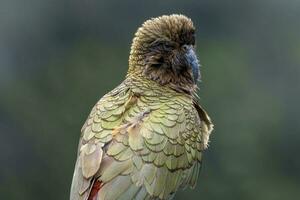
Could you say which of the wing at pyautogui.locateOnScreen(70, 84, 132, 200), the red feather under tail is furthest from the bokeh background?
the red feather under tail

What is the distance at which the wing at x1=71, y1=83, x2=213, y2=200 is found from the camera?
15.7 feet

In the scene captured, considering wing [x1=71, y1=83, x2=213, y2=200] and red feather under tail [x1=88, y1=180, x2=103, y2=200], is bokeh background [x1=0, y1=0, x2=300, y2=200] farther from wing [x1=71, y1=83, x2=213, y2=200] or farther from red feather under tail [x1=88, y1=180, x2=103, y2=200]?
red feather under tail [x1=88, y1=180, x2=103, y2=200]

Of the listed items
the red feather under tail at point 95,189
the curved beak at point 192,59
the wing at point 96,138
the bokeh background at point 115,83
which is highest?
the curved beak at point 192,59

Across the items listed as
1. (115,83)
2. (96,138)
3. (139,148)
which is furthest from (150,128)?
(115,83)

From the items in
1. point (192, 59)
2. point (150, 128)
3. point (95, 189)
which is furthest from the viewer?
point (192, 59)

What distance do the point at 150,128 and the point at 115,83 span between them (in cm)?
441

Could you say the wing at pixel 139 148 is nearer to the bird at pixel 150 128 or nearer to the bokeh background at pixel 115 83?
the bird at pixel 150 128

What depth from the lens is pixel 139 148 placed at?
4.88 meters

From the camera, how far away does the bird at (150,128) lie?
189 inches

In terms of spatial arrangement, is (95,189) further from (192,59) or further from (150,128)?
(192,59)

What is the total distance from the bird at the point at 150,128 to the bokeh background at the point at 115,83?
12.7 ft

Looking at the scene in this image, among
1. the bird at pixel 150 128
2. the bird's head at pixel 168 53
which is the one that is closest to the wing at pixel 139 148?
the bird at pixel 150 128
